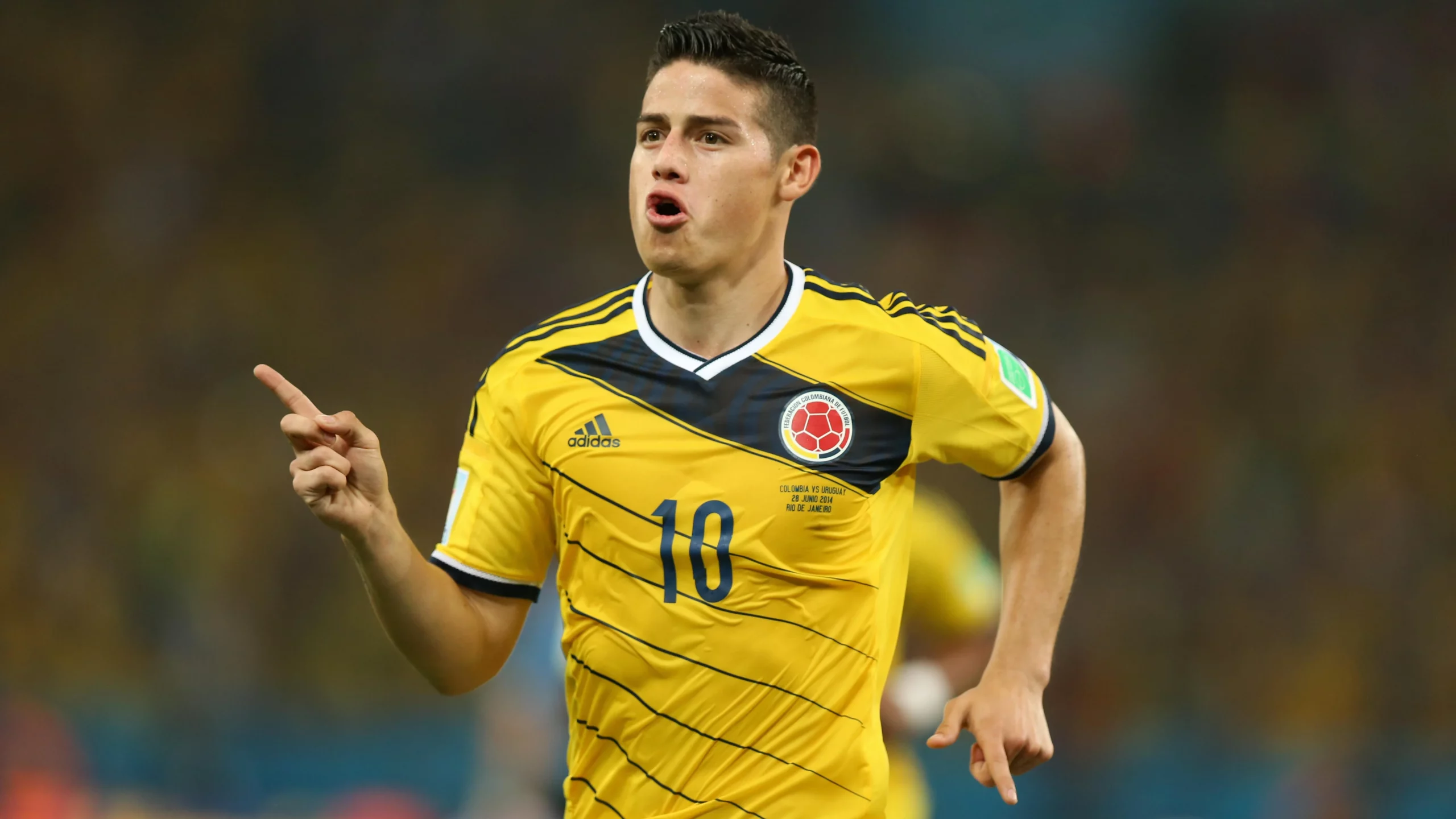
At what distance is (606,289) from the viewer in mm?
8336

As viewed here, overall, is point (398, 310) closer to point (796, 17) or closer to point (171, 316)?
point (171, 316)

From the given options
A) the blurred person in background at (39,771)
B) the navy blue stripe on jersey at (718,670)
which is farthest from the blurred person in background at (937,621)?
the blurred person in background at (39,771)

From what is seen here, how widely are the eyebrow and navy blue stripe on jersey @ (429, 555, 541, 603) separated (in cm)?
88

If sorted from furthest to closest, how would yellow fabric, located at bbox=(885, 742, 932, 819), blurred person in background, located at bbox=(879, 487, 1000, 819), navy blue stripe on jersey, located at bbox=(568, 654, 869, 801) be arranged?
blurred person in background, located at bbox=(879, 487, 1000, 819), yellow fabric, located at bbox=(885, 742, 932, 819), navy blue stripe on jersey, located at bbox=(568, 654, 869, 801)

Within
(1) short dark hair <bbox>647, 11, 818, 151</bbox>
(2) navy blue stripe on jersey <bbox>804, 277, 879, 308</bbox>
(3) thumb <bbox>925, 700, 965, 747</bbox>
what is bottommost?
(3) thumb <bbox>925, 700, 965, 747</bbox>

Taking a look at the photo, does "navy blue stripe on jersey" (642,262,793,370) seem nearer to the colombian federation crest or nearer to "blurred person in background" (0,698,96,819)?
the colombian federation crest

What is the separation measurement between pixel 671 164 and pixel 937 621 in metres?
2.22

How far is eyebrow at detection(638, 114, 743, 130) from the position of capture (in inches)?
99.6

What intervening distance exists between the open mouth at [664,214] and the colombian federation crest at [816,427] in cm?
39

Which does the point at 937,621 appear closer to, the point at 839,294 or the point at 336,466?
the point at 839,294

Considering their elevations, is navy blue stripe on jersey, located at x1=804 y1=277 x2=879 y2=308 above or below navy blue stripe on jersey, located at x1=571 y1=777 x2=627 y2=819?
above

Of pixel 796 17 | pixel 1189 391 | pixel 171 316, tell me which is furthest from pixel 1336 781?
pixel 171 316

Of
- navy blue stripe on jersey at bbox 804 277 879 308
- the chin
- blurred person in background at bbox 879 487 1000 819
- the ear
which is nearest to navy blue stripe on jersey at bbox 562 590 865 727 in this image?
the chin

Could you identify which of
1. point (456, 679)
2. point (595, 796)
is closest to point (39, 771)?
point (456, 679)
